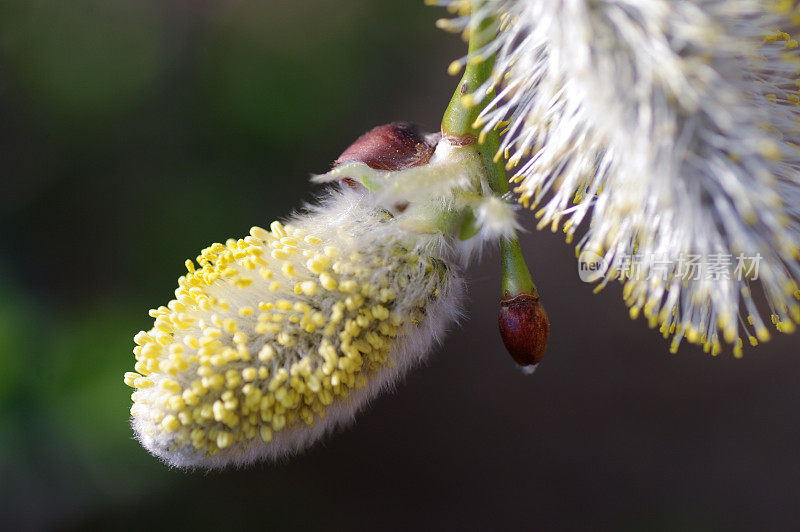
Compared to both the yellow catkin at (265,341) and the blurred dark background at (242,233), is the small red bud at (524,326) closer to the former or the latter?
the yellow catkin at (265,341)

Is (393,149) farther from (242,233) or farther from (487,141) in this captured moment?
(242,233)

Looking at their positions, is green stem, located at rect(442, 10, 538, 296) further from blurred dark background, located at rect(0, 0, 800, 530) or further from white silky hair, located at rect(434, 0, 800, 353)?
blurred dark background, located at rect(0, 0, 800, 530)

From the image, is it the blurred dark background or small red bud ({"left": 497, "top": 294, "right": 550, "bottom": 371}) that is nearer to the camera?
small red bud ({"left": 497, "top": 294, "right": 550, "bottom": 371})

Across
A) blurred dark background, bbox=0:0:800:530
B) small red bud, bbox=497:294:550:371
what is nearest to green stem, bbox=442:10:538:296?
small red bud, bbox=497:294:550:371

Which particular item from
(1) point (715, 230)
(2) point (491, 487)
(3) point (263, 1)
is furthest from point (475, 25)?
(2) point (491, 487)

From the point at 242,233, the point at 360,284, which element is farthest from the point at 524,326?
the point at 242,233

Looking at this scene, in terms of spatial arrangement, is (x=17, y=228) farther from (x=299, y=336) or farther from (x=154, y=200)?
(x=299, y=336)
